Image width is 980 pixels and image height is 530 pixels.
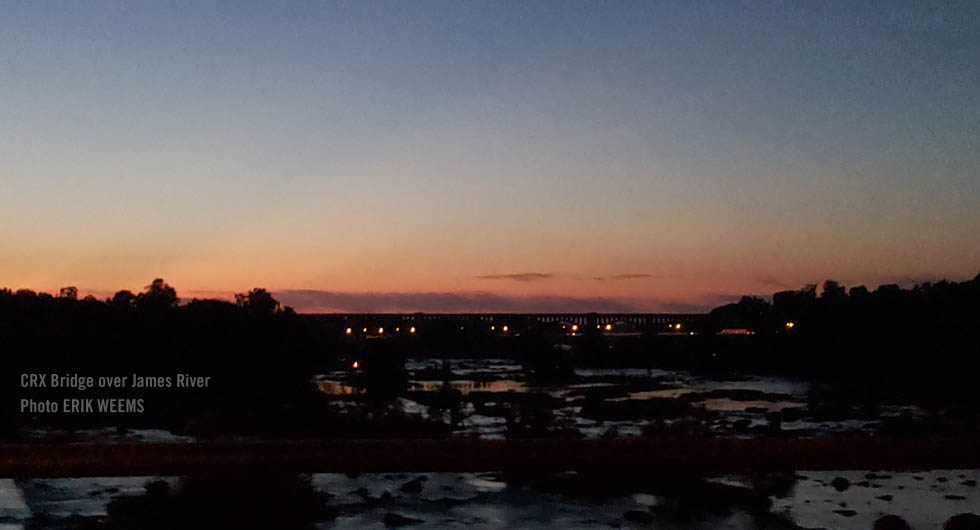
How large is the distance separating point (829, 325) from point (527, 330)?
19.4 m

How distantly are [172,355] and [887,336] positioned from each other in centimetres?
2842

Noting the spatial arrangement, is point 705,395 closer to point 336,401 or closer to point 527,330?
point 336,401

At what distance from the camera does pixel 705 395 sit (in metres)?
34.5

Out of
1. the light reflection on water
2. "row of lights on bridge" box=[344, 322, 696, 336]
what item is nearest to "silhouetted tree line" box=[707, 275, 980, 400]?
"row of lights on bridge" box=[344, 322, 696, 336]

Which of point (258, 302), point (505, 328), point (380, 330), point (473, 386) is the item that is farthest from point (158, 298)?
point (505, 328)

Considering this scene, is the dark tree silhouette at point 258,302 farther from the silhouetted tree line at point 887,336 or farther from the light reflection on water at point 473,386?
the silhouetted tree line at point 887,336

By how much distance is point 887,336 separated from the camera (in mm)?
37219

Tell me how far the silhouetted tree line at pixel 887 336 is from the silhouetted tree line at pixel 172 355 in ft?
72.8

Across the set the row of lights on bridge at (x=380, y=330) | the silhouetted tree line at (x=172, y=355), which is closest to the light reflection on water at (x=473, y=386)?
the silhouetted tree line at (x=172, y=355)

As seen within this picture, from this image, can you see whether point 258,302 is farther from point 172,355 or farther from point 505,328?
point 505,328

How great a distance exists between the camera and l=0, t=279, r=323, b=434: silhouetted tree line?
69.5 feet

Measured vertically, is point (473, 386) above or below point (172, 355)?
below

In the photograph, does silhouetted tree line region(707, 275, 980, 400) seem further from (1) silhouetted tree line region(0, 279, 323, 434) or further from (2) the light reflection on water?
(1) silhouetted tree line region(0, 279, 323, 434)

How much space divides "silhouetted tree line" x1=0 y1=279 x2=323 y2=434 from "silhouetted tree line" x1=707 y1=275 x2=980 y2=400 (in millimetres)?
22186
